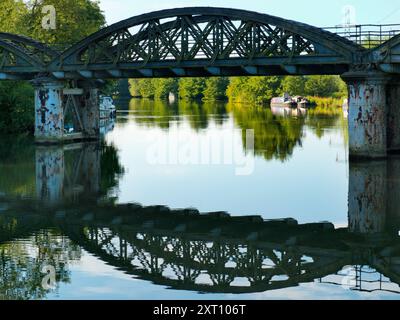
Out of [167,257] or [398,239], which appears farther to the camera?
Answer: [398,239]

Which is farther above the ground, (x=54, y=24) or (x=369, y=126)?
(x=54, y=24)

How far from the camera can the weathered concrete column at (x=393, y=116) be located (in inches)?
1768

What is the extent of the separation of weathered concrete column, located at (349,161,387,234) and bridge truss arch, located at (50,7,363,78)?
23.0 feet

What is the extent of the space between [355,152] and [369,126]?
157 centimetres

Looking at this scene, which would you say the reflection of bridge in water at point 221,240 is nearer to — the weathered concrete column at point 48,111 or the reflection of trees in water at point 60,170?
the reflection of trees in water at point 60,170

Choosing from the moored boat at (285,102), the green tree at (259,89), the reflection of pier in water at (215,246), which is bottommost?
the reflection of pier in water at (215,246)

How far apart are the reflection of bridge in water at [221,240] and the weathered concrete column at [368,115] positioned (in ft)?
27.8

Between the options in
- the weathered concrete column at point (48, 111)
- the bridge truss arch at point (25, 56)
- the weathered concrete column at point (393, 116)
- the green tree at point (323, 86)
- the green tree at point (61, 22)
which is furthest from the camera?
the green tree at point (323, 86)

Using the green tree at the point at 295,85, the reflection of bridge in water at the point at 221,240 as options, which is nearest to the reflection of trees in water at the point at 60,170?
the reflection of bridge in water at the point at 221,240
